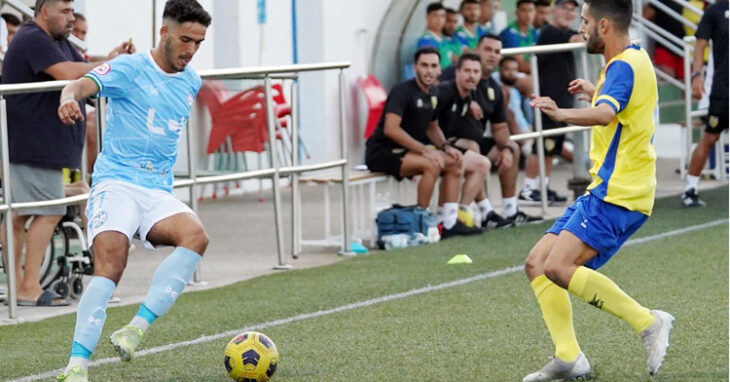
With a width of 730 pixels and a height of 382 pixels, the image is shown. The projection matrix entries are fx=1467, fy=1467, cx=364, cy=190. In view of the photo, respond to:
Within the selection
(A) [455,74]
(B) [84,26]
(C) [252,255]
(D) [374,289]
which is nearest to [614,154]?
(D) [374,289]

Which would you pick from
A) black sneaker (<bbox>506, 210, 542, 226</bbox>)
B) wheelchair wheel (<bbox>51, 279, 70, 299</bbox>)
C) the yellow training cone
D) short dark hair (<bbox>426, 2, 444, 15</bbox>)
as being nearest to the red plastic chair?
short dark hair (<bbox>426, 2, 444, 15</bbox>)

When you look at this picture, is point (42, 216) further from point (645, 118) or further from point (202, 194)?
point (202, 194)

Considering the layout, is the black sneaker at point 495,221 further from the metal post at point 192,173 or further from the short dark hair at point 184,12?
the short dark hair at point 184,12

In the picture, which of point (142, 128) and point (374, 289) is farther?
point (374, 289)

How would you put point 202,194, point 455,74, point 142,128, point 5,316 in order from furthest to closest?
point 202,194
point 455,74
point 5,316
point 142,128

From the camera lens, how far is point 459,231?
12.5 meters

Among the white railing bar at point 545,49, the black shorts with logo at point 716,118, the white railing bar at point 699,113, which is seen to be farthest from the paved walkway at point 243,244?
the black shorts with logo at point 716,118

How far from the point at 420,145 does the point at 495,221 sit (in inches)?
50.6

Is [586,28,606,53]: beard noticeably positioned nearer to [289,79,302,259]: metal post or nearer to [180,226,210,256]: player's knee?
[180,226,210,256]: player's knee

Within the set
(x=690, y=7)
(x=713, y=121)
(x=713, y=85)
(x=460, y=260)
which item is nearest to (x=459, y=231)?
(x=460, y=260)

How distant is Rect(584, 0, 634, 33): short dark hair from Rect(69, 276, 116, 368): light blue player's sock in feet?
7.88

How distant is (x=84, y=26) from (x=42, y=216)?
4472 millimetres

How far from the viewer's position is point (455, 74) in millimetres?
13008

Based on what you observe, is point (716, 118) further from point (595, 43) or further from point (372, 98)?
point (595, 43)
